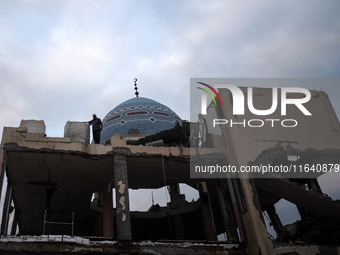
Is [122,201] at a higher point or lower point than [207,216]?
lower

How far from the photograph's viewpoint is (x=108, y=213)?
57.6 feet

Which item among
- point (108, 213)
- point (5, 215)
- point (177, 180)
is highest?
point (177, 180)

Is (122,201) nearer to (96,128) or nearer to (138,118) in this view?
(96,128)

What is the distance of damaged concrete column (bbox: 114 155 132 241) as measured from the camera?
45.3ft

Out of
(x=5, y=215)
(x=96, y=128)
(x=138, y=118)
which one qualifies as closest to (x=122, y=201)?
(x=96, y=128)

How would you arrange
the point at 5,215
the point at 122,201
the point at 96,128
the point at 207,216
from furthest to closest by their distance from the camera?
the point at 207,216, the point at 96,128, the point at 5,215, the point at 122,201

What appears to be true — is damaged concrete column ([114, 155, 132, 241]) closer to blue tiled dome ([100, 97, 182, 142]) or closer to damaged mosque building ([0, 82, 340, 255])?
damaged mosque building ([0, 82, 340, 255])

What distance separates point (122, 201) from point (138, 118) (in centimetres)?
1291

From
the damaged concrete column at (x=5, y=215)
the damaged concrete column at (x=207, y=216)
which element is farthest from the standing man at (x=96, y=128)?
the damaged concrete column at (x=207, y=216)

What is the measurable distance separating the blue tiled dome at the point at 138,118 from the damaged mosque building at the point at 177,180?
20.0ft

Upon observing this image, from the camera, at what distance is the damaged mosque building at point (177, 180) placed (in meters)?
14.1

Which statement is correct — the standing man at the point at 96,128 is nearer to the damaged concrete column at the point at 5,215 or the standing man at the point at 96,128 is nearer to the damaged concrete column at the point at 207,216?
the damaged concrete column at the point at 5,215

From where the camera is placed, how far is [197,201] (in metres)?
22.5

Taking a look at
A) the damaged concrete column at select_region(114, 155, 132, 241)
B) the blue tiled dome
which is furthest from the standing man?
the blue tiled dome
